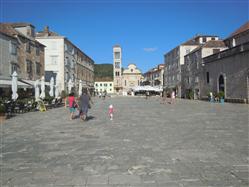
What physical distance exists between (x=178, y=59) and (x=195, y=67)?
1364 cm

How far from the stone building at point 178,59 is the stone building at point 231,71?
1611 centimetres

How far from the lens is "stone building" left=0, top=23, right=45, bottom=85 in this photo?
31.4m

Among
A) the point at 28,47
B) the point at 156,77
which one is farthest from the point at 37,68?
the point at 156,77

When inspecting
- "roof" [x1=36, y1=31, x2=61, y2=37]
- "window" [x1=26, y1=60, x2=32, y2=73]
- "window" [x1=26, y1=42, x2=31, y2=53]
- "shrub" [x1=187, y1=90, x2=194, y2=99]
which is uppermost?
"roof" [x1=36, y1=31, x2=61, y2=37]

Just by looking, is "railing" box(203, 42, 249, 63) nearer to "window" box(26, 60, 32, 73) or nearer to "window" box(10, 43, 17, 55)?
"window" box(26, 60, 32, 73)

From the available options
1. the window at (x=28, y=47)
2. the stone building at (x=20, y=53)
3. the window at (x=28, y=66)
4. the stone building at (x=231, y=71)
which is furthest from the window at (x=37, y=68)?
the stone building at (x=231, y=71)

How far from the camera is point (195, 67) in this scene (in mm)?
52312

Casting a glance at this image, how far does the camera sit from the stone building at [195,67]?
48594mm

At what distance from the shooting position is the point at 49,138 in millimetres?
9320

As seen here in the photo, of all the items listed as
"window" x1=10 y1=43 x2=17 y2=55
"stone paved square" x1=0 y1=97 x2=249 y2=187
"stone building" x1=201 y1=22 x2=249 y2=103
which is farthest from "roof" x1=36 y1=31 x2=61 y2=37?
"stone paved square" x1=0 y1=97 x2=249 y2=187

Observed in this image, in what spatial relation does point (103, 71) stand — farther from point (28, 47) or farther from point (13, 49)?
point (13, 49)

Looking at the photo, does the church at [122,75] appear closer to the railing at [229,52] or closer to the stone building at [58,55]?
the stone building at [58,55]

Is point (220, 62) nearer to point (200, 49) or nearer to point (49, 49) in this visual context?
point (200, 49)

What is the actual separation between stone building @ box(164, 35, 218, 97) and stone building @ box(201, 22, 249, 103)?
16.1m
